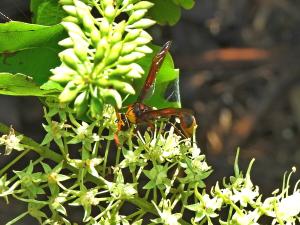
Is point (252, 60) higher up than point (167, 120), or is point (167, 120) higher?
point (167, 120)

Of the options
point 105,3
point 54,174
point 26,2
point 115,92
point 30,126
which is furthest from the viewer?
point 30,126

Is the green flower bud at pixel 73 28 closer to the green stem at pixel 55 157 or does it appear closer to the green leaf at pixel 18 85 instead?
the green leaf at pixel 18 85

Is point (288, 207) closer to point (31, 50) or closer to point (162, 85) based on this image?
point (162, 85)

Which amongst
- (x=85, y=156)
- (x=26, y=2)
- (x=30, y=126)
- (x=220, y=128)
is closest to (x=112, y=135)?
(x=85, y=156)

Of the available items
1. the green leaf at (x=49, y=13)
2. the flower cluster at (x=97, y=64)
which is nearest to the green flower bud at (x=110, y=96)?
the flower cluster at (x=97, y=64)

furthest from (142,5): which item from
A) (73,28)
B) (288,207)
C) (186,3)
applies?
(288,207)

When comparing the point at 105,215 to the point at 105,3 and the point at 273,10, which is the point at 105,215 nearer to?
the point at 105,3
